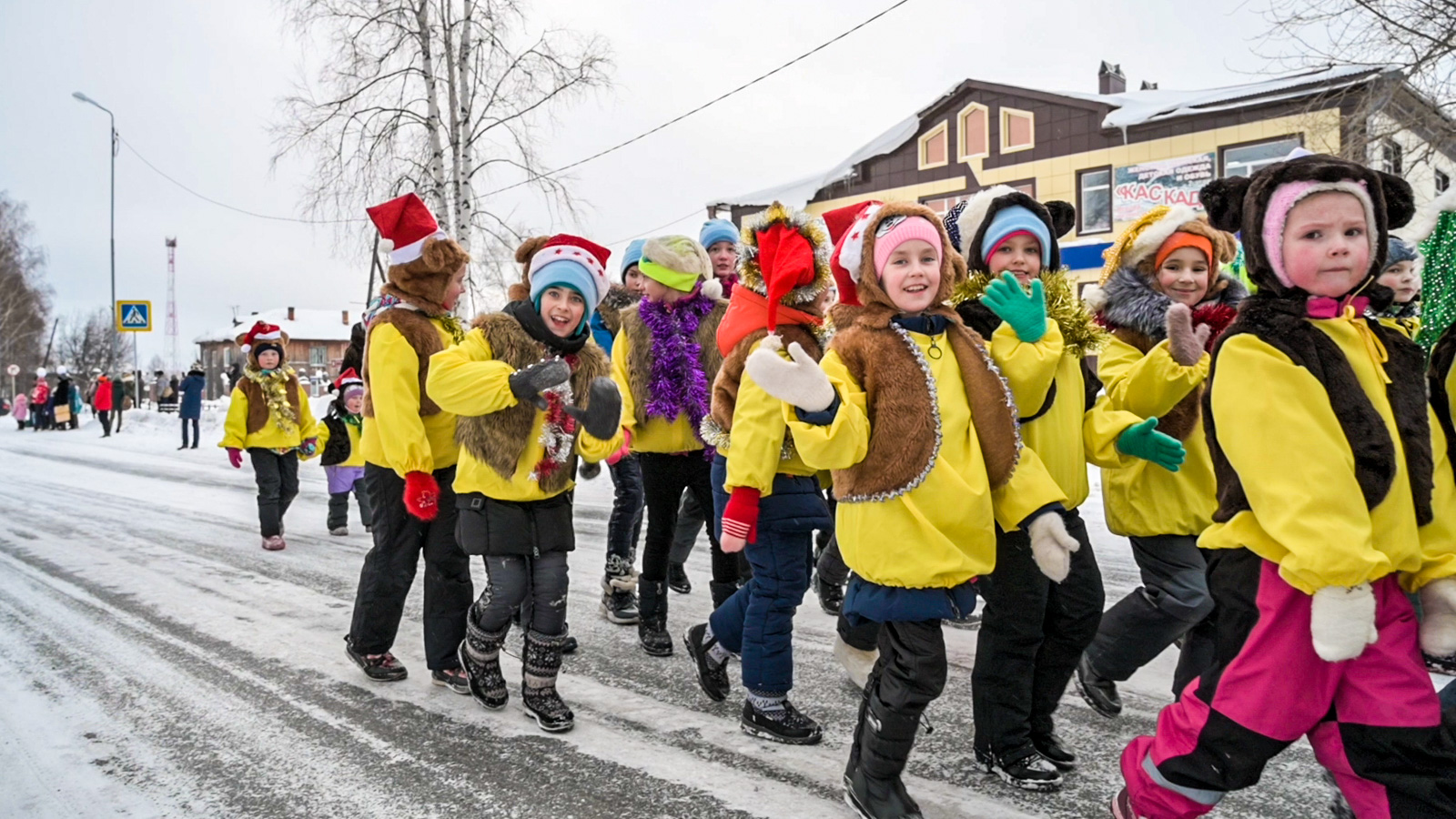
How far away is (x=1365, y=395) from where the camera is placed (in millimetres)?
2252

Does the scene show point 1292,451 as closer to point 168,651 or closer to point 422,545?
point 422,545

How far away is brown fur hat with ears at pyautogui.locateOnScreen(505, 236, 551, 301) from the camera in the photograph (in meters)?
4.32

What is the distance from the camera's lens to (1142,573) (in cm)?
385

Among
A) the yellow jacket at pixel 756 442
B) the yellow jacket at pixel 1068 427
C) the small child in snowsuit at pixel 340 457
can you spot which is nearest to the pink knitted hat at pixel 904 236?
the yellow jacket at pixel 1068 427

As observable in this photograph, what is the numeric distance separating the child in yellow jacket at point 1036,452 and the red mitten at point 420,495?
8.03ft

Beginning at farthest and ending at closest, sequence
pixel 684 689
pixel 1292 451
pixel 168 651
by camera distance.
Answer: pixel 168 651, pixel 684 689, pixel 1292 451

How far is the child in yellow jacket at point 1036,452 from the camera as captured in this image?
3.18m

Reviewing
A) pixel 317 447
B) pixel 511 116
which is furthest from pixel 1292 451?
pixel 511 116

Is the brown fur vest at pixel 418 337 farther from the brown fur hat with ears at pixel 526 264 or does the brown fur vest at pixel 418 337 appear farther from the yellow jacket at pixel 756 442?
the yellow jacket at pixel 756 442

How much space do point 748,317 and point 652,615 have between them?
185 cm

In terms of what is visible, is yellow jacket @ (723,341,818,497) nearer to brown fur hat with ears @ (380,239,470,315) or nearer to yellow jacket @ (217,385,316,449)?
brown fur hat with ears @ (380,239,470,315)

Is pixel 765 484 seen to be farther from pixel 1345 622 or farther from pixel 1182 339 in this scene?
pixel 1345 622

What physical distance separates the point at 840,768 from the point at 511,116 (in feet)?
51.0

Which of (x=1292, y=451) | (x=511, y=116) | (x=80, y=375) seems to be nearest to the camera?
(x=1292, y=451)
